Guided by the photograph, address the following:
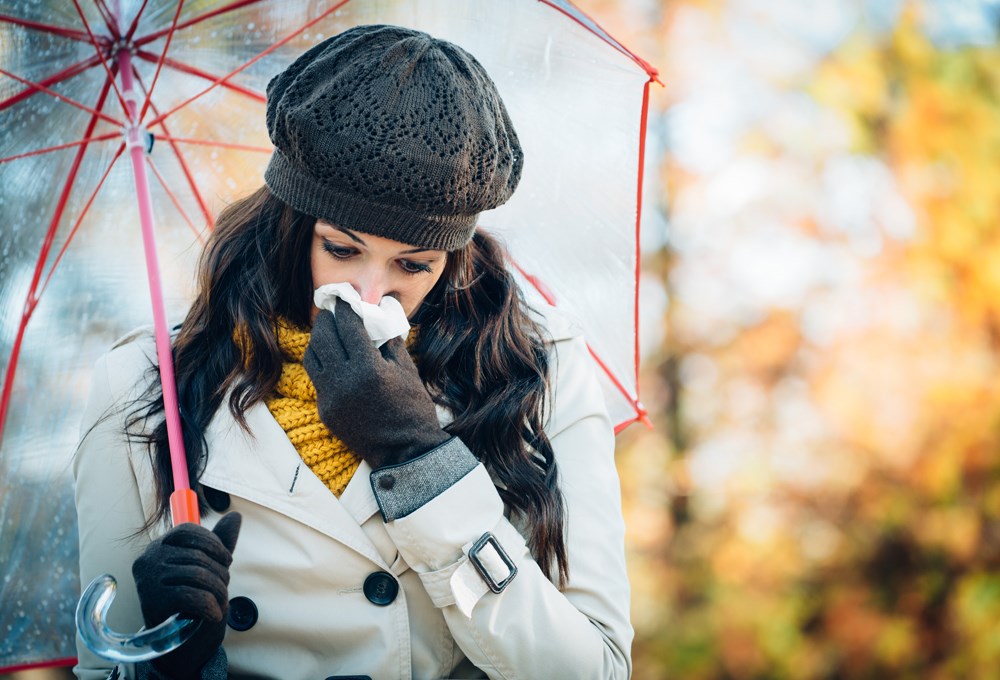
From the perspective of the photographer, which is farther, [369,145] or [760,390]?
[760,390]

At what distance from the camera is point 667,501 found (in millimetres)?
7547

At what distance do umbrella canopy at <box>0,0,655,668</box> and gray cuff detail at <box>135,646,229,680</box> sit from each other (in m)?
0.69

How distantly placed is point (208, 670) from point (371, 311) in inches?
27.6

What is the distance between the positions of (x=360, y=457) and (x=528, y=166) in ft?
2.67

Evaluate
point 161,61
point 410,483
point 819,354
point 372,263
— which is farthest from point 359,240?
point 819,354

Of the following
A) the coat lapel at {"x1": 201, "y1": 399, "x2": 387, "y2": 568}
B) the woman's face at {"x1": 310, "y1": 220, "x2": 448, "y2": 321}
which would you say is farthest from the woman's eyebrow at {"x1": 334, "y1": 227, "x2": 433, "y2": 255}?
the coat lapel at {"x1": 201, "y1": 399, "x2": 387, "y2": 568}

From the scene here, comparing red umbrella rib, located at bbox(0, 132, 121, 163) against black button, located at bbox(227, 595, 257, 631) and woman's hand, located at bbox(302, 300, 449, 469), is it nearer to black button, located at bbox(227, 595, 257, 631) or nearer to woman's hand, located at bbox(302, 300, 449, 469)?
woman's hand, located at bbox(302, 300, 449, 469)

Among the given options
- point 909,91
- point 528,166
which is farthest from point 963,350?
point 528,166

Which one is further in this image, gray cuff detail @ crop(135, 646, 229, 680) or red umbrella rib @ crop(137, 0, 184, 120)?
red umbrella rib @ crop(137, 0, 184, 120)

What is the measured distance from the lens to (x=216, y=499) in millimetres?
1970

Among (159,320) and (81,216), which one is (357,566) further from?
(81,216)

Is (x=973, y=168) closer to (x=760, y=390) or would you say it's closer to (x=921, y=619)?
(x=760, y=390)

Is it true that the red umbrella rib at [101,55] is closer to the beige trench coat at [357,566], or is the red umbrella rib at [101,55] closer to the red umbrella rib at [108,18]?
the red umbrella rib at [108,18]

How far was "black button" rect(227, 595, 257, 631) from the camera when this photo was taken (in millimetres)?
1891
